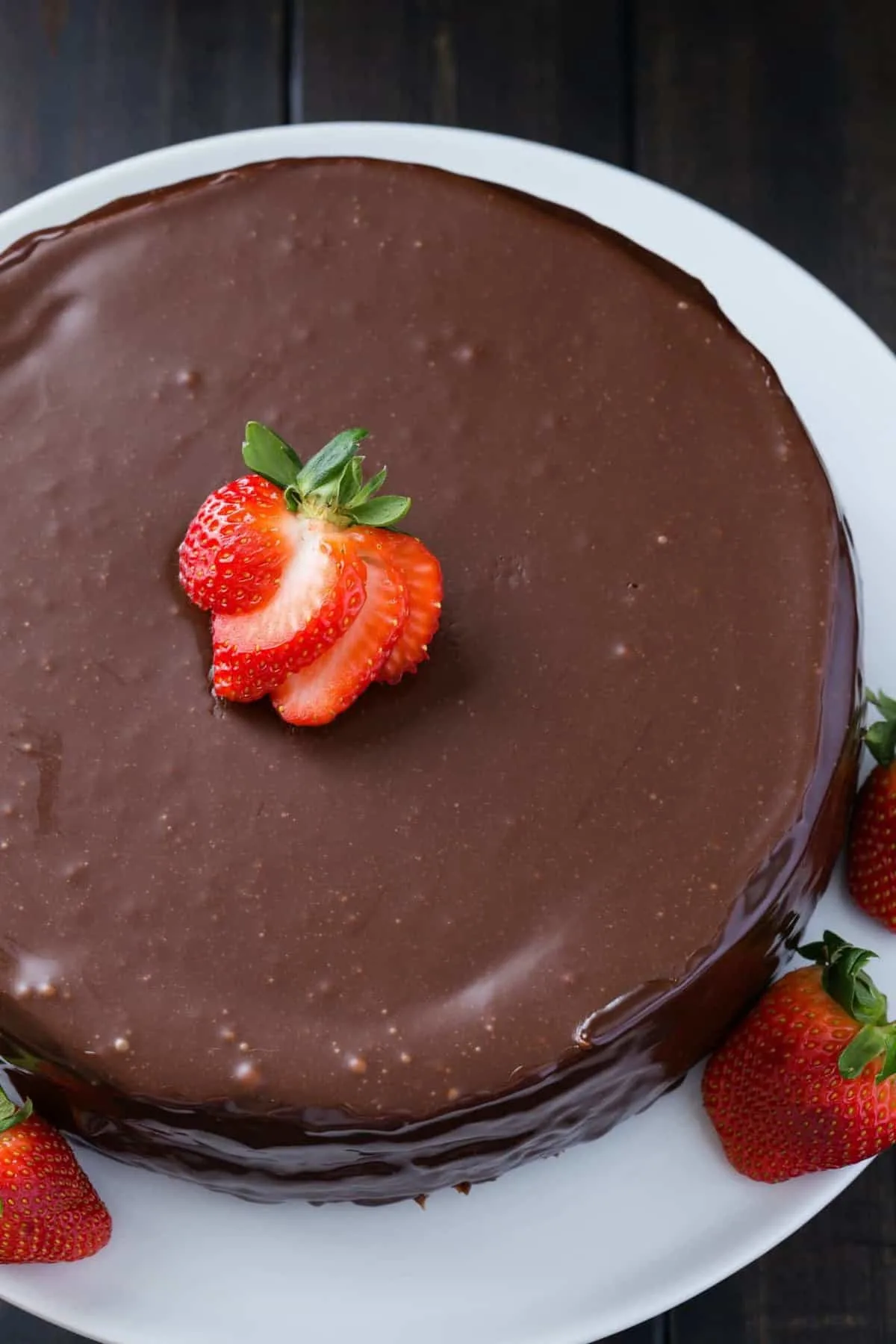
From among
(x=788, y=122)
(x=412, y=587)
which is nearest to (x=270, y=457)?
(x=412, y=587)

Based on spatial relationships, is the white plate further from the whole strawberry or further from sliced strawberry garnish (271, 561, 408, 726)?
sliced strawberry garnish (271, 561, 408, 726)

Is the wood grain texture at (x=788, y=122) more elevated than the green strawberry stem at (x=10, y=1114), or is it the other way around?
the wood grain texture at (x=788, y=122)

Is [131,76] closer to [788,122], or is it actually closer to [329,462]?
[788,122]

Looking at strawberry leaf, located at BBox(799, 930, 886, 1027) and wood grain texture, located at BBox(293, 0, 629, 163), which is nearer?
strawberry leaf, located at BBox(799, 930, 886, 1027)

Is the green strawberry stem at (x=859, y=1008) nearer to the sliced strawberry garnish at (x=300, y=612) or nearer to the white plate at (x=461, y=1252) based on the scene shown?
the white plate at (x=461, y=1252)

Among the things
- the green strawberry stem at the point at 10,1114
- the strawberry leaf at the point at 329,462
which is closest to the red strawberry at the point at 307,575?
the strawberry leaf at the point at 329,462

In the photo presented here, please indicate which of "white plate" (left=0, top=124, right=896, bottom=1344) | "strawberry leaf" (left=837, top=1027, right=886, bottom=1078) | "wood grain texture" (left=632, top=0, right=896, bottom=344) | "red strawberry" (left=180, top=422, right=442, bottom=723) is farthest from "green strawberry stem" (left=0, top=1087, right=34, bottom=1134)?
"wood grain texture" (left=632, top=0, right=896, bottom=344)
